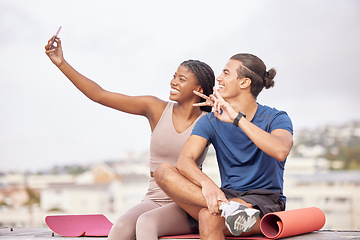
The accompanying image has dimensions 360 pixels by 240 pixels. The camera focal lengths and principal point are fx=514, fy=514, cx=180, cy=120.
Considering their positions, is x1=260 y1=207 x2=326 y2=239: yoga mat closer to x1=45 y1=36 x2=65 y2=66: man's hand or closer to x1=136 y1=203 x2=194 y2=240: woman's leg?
x1=136 y1=203 x2=194 y2=240: woman's leg

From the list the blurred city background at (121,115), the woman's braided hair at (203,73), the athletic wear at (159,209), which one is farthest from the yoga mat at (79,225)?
the blurred city background at (121,115)

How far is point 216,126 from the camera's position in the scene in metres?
2.60

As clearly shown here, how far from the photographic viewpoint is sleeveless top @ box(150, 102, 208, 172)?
9.26ft

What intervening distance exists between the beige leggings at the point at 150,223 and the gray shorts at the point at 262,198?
280mm

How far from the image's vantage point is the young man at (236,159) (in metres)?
2.25

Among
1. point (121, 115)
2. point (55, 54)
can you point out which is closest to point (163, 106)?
point (55, 54)

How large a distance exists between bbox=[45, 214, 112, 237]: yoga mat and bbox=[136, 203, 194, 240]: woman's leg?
49 cm

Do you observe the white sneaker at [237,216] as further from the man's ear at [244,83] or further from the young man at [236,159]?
the man's ear at [244,83]

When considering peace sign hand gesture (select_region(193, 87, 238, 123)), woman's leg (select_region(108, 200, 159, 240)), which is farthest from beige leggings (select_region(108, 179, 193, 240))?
peace sign hand gesture (select_region(193, 87, 238, 123))

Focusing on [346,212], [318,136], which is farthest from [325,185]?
[318,136]

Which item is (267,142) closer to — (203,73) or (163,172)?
(163,172)

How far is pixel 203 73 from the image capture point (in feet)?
9.66

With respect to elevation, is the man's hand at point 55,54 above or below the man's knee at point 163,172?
above

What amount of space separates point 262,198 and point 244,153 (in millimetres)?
249
